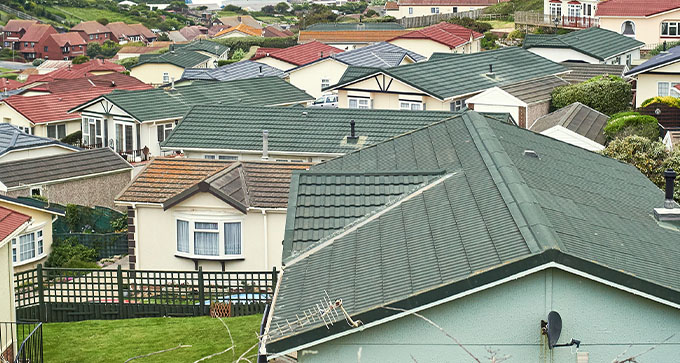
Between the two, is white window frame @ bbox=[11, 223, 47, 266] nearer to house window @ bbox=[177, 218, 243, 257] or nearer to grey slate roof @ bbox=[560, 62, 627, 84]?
house window @ bbox=[177, 218, 243, 257]

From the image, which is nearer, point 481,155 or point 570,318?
point 570,318

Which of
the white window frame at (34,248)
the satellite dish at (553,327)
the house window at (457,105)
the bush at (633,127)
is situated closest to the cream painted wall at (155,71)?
the house window at (457,105)

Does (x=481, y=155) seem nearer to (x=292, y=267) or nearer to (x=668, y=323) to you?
(x=292, y=267)

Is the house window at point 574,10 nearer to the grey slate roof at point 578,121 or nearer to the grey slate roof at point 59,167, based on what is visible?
the grey slate roof at point 578,121

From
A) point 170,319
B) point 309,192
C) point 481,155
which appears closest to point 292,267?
point 309,192

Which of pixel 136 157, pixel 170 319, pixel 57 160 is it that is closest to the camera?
pixel 170 319

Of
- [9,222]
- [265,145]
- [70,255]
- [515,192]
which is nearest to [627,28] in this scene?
[265,145]
